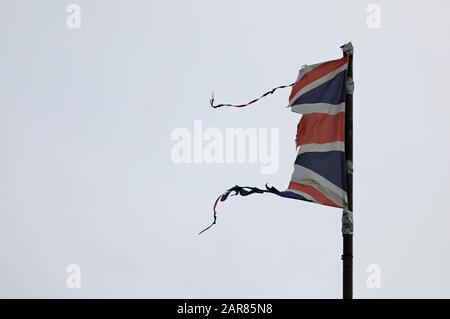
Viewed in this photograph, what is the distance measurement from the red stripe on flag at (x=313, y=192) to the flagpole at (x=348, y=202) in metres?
0.51

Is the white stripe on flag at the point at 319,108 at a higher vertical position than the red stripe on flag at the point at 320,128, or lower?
higher

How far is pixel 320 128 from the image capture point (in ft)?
54.3

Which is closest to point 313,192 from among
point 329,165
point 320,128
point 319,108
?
point 329,165

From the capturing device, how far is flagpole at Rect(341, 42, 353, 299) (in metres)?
14.6

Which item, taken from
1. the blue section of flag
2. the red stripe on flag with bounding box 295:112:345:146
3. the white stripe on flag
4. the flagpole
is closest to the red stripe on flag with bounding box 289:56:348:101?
the flagpole

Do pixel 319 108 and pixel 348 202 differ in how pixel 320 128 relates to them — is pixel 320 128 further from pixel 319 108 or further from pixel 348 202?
pixel 348 202

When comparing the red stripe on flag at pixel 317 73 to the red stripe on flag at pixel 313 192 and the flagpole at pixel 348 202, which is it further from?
the red stripe on flag at pixel 313 192

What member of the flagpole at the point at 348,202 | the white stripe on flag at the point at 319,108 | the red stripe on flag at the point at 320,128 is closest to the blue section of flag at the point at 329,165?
the flagpole at the point at 348,202

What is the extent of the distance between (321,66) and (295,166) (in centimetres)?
244

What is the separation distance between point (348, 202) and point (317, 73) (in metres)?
3.37

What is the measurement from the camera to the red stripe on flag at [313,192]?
52.2 ft
